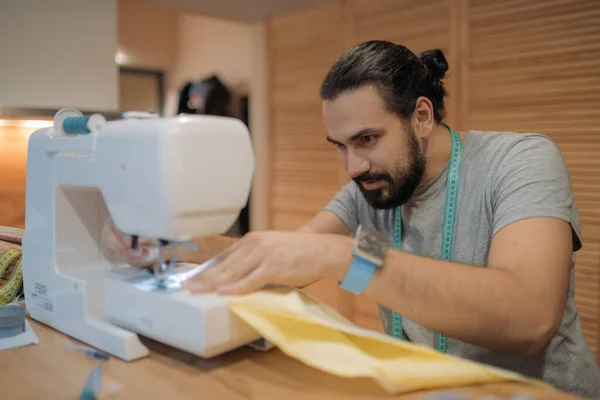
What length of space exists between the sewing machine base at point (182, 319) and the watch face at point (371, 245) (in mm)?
237

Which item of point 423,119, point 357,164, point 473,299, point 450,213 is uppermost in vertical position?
point 423,119

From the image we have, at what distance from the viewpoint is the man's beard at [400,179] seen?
4.56ft

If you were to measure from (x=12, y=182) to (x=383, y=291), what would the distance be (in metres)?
1.25

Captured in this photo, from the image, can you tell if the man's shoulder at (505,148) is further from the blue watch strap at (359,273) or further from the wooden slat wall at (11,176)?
the wooden slat wall at (11,176)

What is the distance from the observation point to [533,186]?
114cm

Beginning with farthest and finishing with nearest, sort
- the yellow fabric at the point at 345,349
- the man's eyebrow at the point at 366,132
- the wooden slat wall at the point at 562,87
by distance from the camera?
1. the wooden slat wall at the point at 562,87
2. the man's eyebrow at the point at 366,132
3. the yellow fabric at the point at 345,349

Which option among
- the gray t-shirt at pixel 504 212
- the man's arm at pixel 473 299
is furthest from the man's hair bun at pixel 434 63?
the man's arm at pixel 473 299

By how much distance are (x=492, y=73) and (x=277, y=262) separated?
1.84 metres

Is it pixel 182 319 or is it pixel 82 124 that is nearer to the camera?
pixel 182 319

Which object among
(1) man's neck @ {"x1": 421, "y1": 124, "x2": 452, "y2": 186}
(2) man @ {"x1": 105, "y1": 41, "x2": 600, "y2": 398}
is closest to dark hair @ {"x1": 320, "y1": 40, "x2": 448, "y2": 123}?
(2) man @ {"x1": 105, "y1": 41, "x2": 600, "y2": 398}

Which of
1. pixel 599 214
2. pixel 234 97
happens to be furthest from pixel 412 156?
pixel 234 97

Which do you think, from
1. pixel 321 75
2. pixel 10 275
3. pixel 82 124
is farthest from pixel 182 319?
pixel 321 75

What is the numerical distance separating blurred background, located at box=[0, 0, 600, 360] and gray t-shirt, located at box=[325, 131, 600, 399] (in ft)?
3.23

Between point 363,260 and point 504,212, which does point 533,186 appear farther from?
point 363,260
